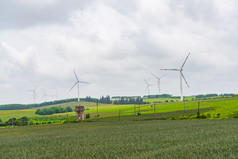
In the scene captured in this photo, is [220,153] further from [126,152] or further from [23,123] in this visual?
[23,123]

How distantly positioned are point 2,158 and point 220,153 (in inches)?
461

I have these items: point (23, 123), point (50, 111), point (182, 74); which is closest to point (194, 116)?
point (182, 74)

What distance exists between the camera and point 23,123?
294 ft

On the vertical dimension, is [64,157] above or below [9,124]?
above

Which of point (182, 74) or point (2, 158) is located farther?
point (182, 74)

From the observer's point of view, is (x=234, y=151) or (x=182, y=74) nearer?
(x=234, y=151)

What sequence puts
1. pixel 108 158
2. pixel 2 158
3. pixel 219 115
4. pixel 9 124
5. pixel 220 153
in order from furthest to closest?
pixel 9 124, pixel 219 115, pixel 2 158, pixel 108 158, pixel 220 153

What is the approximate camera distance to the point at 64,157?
13.7 meters

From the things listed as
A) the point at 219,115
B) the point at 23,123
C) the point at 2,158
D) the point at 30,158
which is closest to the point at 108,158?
the point at 30,158

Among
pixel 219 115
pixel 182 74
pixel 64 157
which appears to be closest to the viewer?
pixel 64 157

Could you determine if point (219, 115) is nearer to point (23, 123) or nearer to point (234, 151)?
point (234, 151)

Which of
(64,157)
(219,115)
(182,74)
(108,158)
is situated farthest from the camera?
(182,74)

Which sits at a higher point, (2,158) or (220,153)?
(220,153)

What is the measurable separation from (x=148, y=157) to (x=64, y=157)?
4639 millimetres
